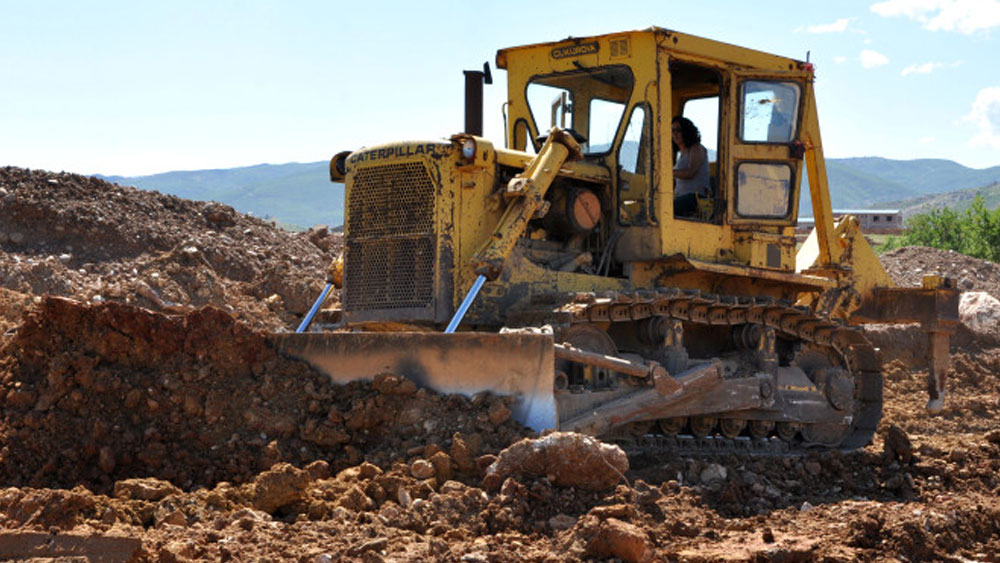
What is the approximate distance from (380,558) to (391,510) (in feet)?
2.84

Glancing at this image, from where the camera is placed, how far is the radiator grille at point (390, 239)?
900cm

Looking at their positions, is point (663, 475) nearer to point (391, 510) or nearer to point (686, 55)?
point (391, 510)

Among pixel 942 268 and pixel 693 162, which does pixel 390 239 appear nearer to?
pixel 693 162

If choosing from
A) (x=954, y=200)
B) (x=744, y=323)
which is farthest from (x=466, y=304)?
(x=954, y=200)

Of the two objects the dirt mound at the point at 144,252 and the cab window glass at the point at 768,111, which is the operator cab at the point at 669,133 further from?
the dirt mound at the point at 144,252

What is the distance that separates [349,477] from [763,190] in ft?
17.1

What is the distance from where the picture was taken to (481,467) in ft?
22.6

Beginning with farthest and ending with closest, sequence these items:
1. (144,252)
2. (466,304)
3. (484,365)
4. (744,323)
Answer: (144,252)
(744,323)
(466,304)
(484,365)

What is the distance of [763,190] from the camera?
1057 centimetres

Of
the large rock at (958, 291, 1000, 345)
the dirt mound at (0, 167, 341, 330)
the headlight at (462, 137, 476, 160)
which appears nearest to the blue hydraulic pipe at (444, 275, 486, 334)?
the headlight at (462, 137, 476, 160)

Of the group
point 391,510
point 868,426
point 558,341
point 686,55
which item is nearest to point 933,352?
point 868,426

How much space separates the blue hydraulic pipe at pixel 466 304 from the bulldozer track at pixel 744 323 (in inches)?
24.0

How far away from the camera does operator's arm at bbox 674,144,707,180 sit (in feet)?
34.7

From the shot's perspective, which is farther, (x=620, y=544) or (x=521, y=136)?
(x=521, y=136)
